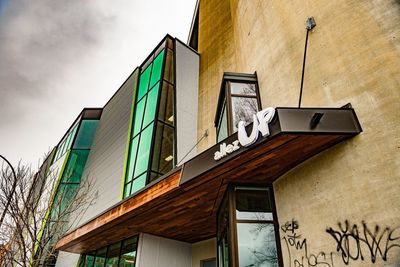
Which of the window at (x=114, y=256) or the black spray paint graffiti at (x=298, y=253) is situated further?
the window at (x=114, y=256)

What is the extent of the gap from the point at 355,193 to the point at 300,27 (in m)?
4.39

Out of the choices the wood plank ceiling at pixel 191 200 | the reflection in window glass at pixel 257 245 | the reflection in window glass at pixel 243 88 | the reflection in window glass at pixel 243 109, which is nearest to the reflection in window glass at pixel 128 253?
the wood plank ceiling at pixel 191 200

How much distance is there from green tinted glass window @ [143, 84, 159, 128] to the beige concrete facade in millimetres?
6413

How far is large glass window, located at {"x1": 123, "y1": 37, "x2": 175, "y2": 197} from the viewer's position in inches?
429

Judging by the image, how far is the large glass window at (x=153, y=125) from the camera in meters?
10.9

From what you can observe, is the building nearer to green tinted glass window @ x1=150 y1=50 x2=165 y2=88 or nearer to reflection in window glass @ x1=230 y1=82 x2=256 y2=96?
reflection in window glass @ x1=230 y1=82 x2=256 y2=96

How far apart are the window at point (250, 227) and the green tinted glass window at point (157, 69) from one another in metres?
9.10

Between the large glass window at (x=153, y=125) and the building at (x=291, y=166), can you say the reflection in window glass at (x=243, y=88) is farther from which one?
the large glass window at (x=153, y=125)

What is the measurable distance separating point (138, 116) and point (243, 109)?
25.7 ft

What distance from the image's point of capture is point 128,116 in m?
15.2

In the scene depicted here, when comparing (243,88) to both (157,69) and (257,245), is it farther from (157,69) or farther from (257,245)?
(157,69)

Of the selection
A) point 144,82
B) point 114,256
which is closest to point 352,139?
point 114,256

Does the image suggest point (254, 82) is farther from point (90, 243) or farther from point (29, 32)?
point (29, 32)

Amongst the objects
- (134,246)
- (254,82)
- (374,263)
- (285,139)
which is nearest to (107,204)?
(134,246)
